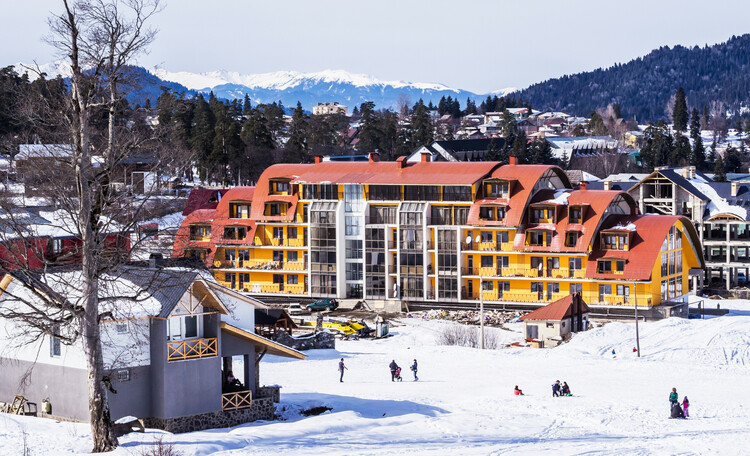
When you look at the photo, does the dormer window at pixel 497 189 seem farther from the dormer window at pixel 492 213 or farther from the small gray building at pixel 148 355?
the small gray building at pixel 148 355

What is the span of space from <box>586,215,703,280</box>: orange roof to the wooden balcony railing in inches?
1517

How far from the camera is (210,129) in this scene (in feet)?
370

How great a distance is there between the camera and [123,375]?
30594mm

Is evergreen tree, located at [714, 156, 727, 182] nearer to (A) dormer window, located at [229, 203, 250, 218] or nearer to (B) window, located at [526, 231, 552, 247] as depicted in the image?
(B) window, located at [526, 231, 552, 247]

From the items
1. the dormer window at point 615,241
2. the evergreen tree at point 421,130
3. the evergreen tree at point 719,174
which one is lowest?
the dormer window at point 615,241

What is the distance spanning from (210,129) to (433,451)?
85874 mm

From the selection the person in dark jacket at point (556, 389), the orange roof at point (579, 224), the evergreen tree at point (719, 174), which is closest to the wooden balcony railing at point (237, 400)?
the person in dark jacket at point (556, 389)

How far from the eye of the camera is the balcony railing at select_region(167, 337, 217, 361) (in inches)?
1228

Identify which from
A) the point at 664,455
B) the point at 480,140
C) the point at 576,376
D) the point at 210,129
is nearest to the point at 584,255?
the point at 576,376

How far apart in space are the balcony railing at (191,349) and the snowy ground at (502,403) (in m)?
2.16

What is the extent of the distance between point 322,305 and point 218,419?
1578 inches

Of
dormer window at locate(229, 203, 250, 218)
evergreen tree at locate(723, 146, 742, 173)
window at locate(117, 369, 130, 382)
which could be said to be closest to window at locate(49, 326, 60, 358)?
window at locate(117, 369, 130, 382)

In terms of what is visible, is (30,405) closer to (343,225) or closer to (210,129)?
(343,225)

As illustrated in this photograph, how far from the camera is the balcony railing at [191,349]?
102ft
